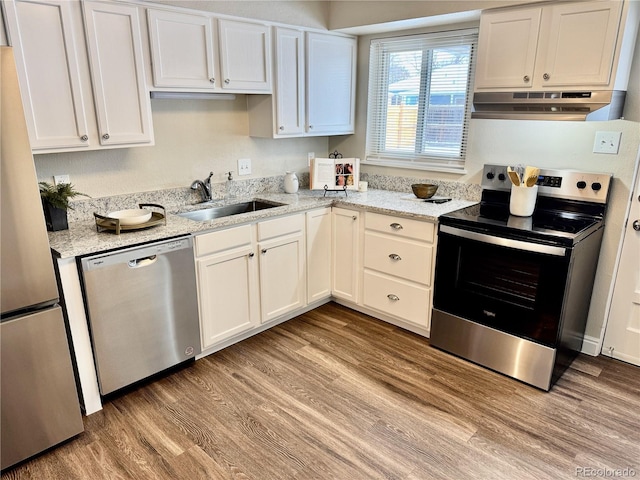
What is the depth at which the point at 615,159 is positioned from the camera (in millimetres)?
2600

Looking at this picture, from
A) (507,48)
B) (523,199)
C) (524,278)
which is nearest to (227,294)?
(524,278)

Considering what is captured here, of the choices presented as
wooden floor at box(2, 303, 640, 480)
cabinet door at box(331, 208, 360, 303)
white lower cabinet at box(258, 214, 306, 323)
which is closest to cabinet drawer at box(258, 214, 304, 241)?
white lower cabinet at box(258, 214, 306, 323)

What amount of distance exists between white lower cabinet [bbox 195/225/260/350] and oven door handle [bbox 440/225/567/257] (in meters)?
1.24

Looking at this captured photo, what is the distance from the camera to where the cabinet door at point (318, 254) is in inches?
128

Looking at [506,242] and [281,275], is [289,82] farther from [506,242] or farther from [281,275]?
[506,242]

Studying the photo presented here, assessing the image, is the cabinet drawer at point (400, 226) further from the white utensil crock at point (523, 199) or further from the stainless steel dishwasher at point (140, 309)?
the stainless steel dishwasher at point (140, 309)

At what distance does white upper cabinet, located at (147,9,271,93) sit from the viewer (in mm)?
2516

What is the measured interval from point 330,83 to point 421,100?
0.71 metres

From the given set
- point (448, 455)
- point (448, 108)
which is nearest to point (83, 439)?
point (448, 455)

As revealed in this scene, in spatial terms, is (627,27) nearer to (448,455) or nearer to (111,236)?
(448,455)

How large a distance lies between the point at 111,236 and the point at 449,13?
2.41 metres

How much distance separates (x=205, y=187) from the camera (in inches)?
123

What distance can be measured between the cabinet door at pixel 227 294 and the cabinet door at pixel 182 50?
1.05m

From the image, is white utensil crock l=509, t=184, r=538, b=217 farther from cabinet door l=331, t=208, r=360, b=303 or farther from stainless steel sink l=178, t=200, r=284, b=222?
stainless steel sink l=178, t=200, r=284, b=222
